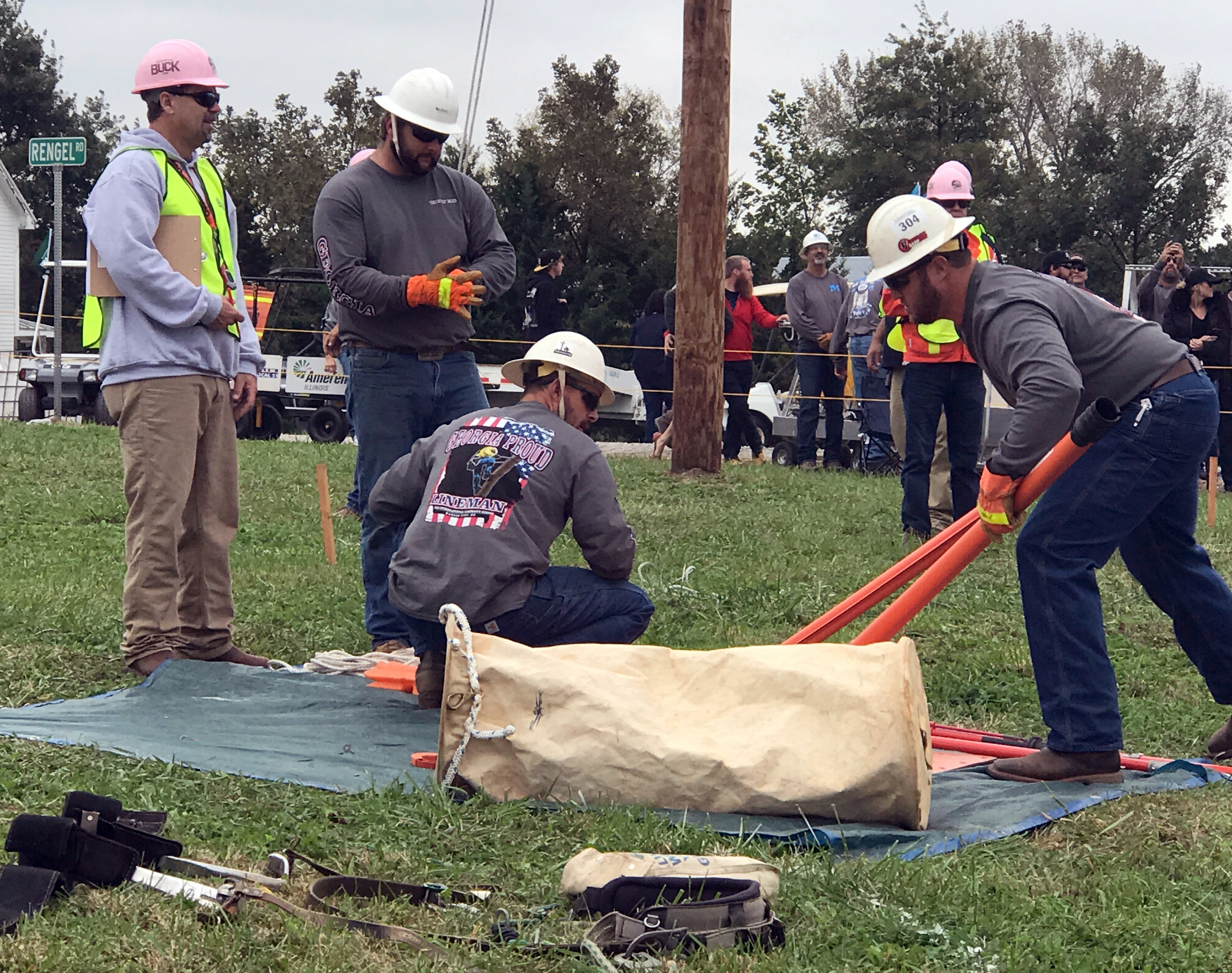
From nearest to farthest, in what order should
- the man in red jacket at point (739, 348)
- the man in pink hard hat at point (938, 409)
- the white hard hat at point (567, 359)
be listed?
the white hard hat at point (567, 359) → the man in pink hard hat at point (938, 409) → the man in red jacket at point (739, 348)

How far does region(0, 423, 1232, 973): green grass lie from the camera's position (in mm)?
2996

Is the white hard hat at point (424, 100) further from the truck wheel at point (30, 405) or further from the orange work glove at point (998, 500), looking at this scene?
the truck wheel at point (30, 405)

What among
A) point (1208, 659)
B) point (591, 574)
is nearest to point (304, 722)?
point (591, 574)

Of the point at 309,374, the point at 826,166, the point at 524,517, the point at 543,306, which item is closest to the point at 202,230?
the point at 524,517

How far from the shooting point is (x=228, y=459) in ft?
20.1

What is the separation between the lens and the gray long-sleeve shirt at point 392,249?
6062 millimetres

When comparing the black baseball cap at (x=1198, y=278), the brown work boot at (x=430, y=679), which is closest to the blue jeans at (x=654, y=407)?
the black baseball cap at (x=1198, y=278)

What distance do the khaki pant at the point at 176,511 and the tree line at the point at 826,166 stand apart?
21.8m

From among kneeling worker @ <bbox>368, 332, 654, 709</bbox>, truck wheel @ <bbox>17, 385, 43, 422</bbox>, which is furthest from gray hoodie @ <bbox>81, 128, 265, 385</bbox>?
truck wheel @ <bbox>17, 385, 43, 422</bbox>

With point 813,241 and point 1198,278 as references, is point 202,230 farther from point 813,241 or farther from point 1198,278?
point 1198,278

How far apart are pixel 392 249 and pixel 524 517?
6.11 feet

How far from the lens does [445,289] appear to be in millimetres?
5980

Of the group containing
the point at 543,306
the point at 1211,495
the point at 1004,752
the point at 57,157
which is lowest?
the point at 1004,752

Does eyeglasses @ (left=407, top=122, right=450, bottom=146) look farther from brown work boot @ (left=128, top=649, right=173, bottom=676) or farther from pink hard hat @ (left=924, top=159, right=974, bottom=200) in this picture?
pink hard hat @ (left=924, top=159, right=974, bottom=200)
